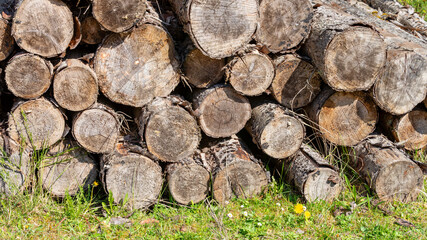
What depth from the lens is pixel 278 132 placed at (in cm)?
357

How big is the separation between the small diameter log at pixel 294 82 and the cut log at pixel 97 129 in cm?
141

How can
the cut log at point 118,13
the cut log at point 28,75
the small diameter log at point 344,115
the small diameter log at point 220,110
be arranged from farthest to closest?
1. the small diameter log at point 344,115
2. the small diameter log at point 220,110
3. the cut log at point 28,75
4. the cut log at point 118,13

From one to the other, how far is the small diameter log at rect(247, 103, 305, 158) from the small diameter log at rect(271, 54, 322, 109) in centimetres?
12

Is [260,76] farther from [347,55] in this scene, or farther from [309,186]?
[309,186]

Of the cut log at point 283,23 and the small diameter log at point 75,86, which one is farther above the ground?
the cut log at point 283,23

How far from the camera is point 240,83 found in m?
3.44

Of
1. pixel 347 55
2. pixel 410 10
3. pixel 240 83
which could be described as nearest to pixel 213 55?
pixel 240 83

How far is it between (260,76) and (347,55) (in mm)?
721

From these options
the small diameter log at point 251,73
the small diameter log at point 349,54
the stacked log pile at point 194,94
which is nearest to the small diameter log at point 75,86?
the stacked log pile at point 194,94

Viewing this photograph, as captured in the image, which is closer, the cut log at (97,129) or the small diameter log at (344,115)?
the cut log at (97,129)

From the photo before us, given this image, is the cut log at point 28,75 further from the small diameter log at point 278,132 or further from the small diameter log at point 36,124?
the small diameter log at point 278,132

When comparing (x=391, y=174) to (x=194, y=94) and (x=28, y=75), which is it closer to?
(x=194, y=94)

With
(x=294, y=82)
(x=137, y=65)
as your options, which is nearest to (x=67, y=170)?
(x=137, y=65)

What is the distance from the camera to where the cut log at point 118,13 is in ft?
9.94
